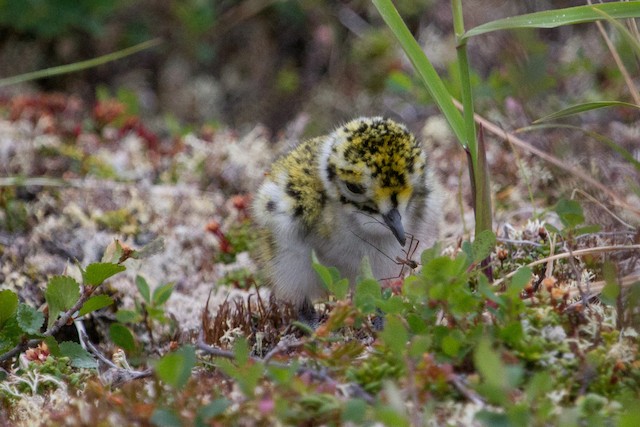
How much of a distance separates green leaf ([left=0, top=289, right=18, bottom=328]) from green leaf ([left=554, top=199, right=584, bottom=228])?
222cm

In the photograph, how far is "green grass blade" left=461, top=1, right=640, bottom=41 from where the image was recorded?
10.4 feet

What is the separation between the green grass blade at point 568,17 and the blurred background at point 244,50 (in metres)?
4.27

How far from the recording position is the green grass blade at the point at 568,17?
3.16 metres

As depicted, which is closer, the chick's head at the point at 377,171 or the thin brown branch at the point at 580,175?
the thin brown branch at the point at 580,175

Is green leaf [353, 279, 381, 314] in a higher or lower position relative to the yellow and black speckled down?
lower

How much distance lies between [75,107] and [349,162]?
399cm

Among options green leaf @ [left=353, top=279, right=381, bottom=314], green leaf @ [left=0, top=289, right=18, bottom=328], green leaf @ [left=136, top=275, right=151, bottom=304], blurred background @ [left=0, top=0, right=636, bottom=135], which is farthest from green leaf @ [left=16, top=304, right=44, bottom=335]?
blurred background @ [left=0, top=0, right=636, bottom=135]

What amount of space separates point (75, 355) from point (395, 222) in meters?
1.42

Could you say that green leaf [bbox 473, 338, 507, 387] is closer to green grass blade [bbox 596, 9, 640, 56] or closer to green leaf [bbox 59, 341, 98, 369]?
green grass blade [bbox 596, 9, 640, 56]

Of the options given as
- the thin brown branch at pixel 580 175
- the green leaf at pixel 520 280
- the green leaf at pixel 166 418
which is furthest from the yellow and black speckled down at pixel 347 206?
the green leaf at pixel 166 418

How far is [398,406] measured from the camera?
2111mm

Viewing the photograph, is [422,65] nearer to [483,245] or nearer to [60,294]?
[483,245]

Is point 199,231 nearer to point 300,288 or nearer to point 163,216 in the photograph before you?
point 163,216

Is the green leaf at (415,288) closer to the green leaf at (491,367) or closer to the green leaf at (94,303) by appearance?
the green leaf at (491,367)
